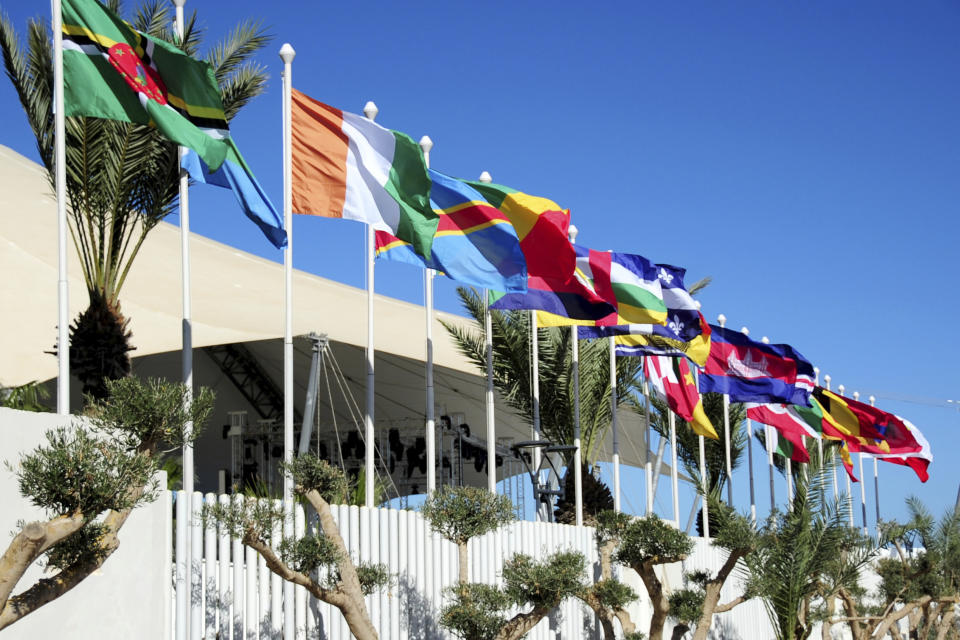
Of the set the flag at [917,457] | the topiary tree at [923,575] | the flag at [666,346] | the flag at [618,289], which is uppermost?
the flag at [618,289]

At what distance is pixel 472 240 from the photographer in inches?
522

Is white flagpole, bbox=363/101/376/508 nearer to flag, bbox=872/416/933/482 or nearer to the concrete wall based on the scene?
the concrete wall

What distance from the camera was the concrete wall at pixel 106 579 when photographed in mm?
7938

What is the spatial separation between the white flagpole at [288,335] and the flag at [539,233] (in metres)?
3.01

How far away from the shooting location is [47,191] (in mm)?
26453

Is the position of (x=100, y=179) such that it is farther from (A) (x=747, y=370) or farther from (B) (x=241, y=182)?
(A) (x=747, y=370)

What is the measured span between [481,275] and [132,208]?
389 cm

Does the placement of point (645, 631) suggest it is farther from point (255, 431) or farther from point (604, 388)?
point (255, 431)

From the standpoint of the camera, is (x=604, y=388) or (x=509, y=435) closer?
(x=604, y=388)

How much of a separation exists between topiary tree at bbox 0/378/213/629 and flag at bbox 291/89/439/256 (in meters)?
4.78

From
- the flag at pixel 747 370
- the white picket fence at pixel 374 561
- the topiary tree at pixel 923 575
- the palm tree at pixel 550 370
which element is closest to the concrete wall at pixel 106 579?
the white picket fence at pixel 374 561

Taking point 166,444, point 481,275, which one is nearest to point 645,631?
point 481,275

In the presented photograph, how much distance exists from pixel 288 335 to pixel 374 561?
2.41 meters

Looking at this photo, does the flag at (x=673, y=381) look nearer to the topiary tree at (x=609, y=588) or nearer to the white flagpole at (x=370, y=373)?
the topiary tree at (x=609, y=588)
